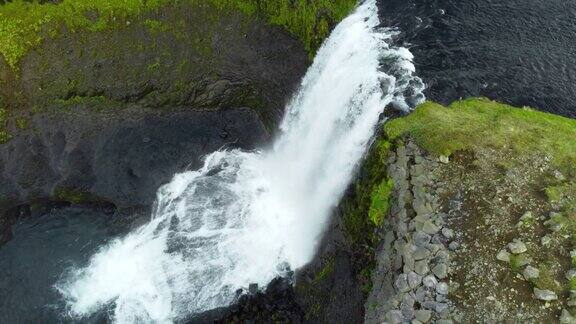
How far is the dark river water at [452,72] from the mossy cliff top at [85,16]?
3.83 m

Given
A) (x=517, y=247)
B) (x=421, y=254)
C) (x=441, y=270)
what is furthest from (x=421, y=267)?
(x=517, y=247)

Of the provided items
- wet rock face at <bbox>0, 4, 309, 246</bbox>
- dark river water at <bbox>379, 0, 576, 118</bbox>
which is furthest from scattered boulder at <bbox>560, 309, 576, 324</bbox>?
wet rock face at <bbox>0, 4, 309, 246</bbox>

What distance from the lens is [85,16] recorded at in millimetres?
20469

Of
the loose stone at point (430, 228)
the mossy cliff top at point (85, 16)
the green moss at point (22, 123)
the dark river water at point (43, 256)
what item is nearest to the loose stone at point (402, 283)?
the loose stone at point (430, 228)

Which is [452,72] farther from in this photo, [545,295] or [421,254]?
[545,295]

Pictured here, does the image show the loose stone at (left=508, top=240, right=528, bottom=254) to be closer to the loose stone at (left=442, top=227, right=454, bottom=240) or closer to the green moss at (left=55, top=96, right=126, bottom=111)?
the loose stone at (left=442, top=227, right=454, bottom=240)

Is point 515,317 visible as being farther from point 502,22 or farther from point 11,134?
point 11,134

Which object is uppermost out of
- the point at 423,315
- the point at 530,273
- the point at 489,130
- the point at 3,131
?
the point at 3,131

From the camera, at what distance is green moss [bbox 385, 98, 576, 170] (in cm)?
1239

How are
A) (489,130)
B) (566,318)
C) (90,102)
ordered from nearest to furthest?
1. (566,318)
2. (489,130)
3. (90,102)

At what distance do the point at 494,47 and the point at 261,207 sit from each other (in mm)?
9850

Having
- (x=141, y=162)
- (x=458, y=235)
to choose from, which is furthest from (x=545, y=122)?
(x=141, y=162)

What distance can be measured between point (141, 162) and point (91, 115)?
114 inches

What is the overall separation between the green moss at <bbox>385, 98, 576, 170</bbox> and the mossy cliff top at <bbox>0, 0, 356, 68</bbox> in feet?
24.9
